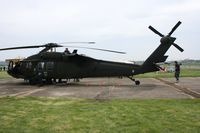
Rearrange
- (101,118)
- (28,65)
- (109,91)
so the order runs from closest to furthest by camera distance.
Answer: (101,118)
(109,91)
(28,65)

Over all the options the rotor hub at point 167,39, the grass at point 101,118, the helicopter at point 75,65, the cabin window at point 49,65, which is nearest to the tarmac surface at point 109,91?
the helicopter at point 75,65

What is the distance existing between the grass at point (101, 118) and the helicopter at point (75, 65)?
11.1 m

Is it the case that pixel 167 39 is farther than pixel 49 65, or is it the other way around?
pixel 49 65

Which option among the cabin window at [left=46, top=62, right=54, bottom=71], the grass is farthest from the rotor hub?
the grass

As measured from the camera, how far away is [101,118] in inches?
366

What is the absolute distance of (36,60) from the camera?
24.3 m

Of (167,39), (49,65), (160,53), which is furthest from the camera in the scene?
(49,65)

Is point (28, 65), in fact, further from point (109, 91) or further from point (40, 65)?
point (109, 91)

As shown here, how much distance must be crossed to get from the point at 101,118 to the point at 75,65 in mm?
14538

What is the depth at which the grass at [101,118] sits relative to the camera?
26.1ft

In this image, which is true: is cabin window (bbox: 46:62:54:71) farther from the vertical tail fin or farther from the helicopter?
the vertical tail fin

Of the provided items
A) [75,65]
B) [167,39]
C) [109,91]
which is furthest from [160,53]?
[75,65]

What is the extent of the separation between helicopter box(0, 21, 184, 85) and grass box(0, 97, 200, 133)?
11.1 m

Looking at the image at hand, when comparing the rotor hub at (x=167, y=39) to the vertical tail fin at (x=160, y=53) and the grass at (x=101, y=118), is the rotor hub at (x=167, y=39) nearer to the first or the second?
the vertical tail fin at (x=160, y=53)
